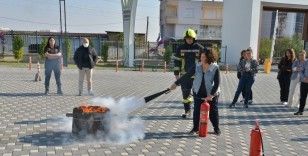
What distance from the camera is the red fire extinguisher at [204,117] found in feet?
22.6

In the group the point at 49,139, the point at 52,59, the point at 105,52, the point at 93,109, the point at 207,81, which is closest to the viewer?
the point at 49,139

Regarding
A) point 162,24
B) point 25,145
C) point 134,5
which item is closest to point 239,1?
point 134,5

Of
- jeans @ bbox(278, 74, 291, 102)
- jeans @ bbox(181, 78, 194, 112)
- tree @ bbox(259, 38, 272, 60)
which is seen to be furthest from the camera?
tree @ bbox(259, 38, 272, 60)

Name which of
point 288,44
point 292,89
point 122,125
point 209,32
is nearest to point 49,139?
point 122,125

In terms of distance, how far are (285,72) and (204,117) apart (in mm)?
5649

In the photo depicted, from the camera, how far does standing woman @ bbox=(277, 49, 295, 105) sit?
37.1 ft

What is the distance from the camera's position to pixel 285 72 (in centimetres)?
1155

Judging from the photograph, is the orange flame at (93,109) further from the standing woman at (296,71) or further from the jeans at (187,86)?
the standing woman at (296,71)

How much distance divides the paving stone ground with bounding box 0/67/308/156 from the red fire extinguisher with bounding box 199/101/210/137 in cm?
18

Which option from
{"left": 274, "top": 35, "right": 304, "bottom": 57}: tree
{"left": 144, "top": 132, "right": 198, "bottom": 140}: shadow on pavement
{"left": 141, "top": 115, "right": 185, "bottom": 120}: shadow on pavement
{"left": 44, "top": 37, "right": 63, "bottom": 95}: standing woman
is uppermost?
{"left": 274, "top": 35, "right": 304, "bottom": 57}: tree

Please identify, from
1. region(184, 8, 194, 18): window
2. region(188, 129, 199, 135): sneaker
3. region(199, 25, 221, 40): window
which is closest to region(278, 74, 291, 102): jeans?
region(188, 129, 199, 135): sneaker

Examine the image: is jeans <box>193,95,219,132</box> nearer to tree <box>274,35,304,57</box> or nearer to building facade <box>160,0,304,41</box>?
tree <box>274,35,304,57</box>

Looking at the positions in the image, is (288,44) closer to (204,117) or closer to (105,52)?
(105,52)

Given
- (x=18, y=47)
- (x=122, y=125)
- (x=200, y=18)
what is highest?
(x=200, y=18)
